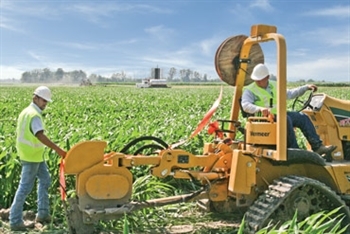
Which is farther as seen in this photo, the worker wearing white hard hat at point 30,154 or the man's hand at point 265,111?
the worker wearing white hard hat at point 30,154

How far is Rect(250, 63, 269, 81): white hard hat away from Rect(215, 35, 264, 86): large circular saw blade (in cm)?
32

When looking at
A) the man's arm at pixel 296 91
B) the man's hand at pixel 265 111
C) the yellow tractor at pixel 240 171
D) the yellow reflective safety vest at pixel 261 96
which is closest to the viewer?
the yellow tractor at pixel 240 171

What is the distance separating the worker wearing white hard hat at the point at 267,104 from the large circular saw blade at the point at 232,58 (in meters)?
0.28

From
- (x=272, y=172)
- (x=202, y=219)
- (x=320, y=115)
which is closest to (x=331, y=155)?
(x=320, y=115)

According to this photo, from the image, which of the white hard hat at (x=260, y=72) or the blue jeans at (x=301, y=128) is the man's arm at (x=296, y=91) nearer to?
the blue jeans at (x=301, y=128)

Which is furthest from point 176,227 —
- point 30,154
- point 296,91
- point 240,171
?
point 296,91

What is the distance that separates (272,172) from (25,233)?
2824 mm

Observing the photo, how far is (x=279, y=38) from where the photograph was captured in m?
5.14

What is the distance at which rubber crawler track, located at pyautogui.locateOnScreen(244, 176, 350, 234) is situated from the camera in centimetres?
515

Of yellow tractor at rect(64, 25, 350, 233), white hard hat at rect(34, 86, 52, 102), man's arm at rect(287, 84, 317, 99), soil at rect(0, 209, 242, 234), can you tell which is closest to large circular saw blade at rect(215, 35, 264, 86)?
yellow tractor at rect(64, 25, 350, 233)

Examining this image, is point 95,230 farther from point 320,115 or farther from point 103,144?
point 320,115

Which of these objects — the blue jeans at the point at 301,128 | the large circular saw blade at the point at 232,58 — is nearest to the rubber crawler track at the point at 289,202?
the blue jeans at the point at 301,128

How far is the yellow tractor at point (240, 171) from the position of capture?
5082 millimetres

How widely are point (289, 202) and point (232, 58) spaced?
1.85m
